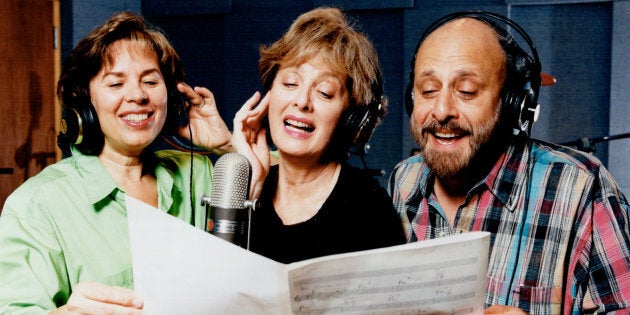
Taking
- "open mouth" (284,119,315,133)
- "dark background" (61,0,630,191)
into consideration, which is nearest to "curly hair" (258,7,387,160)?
"open mouth" (284,119,315,133)

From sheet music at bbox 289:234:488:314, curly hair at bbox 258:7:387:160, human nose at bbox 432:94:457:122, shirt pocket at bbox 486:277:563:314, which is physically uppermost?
curly hair at bbox 258:7:387:160

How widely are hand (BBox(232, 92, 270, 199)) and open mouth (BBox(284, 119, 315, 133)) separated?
11cm

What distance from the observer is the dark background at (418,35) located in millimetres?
4059

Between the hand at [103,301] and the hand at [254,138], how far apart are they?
1.86ft

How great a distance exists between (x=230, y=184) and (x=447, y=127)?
22.5 inches

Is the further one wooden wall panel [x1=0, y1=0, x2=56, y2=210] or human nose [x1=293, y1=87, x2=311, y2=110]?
wooden wall panel [x1=0, y1=0, x2=56, y2=210]

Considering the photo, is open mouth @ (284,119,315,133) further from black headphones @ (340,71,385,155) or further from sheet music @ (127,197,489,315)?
sheet music @ (127,197,489,315)

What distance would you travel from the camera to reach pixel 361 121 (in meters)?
1.45

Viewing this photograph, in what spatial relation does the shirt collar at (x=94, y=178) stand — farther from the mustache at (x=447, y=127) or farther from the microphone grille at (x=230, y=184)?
the mustache at (x=447, y=127)

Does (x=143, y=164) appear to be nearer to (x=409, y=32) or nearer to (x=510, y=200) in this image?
(x=510, y=200)

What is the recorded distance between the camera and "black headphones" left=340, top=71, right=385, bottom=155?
145 cm

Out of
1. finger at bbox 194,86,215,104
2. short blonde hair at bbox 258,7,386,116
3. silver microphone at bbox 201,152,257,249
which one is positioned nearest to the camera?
silver microphone at bbox 201,152,257,249

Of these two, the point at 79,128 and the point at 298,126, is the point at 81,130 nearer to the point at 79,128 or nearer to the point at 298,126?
the point at 79,128

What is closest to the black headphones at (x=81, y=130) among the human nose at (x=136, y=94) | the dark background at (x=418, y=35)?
the human nose at (x=136, y=94)
